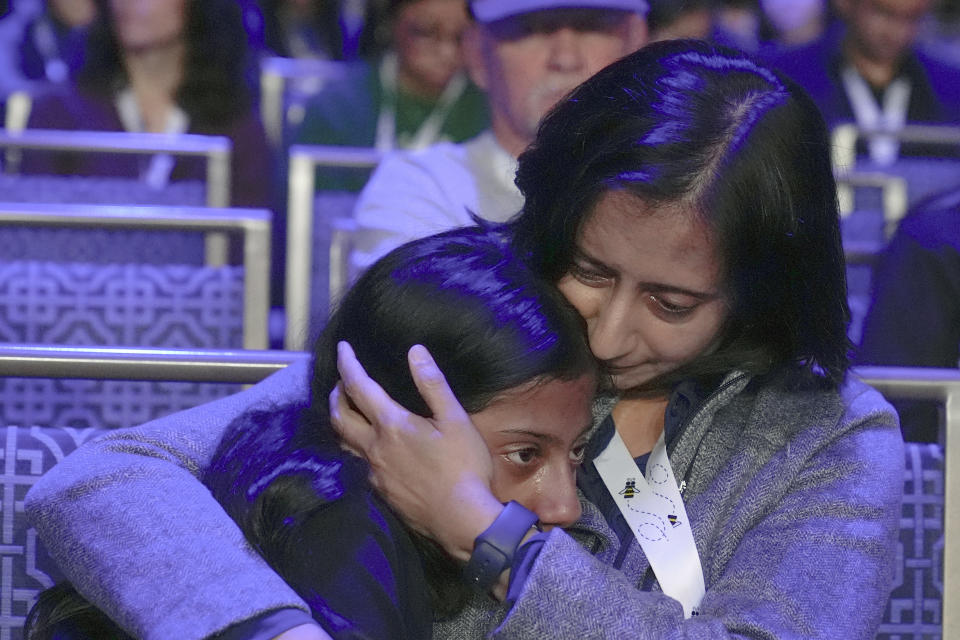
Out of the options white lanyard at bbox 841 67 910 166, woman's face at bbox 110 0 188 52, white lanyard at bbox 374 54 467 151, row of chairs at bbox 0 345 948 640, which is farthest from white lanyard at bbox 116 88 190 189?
white lanyard at bbox 841 67 910 166

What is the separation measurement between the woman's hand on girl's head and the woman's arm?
157 millimetres

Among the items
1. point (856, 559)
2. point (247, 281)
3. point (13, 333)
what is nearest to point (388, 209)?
point (247, 281)

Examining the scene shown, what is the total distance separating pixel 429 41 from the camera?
3818 mm

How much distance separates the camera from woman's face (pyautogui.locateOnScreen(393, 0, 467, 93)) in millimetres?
3723

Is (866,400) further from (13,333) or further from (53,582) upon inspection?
(13,333)

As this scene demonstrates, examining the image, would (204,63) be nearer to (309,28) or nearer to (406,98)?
(406,98)

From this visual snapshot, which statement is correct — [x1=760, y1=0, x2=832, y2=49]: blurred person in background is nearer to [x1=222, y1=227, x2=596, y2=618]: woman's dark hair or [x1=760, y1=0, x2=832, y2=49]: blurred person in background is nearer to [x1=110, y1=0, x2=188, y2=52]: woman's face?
[x1=110, y1=0, x2=188, y2=52]: woman's face

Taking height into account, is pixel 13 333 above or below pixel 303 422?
below

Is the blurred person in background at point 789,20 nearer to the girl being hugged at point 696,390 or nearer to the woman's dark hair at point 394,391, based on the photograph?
the girl being hugged at point 696,390

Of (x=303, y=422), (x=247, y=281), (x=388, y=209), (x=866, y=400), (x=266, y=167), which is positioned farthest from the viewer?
(x=266, y=167)

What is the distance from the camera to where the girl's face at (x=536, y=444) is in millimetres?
1288

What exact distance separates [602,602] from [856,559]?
291mm

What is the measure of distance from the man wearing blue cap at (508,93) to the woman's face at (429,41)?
1088mm

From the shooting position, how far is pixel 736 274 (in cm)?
135
